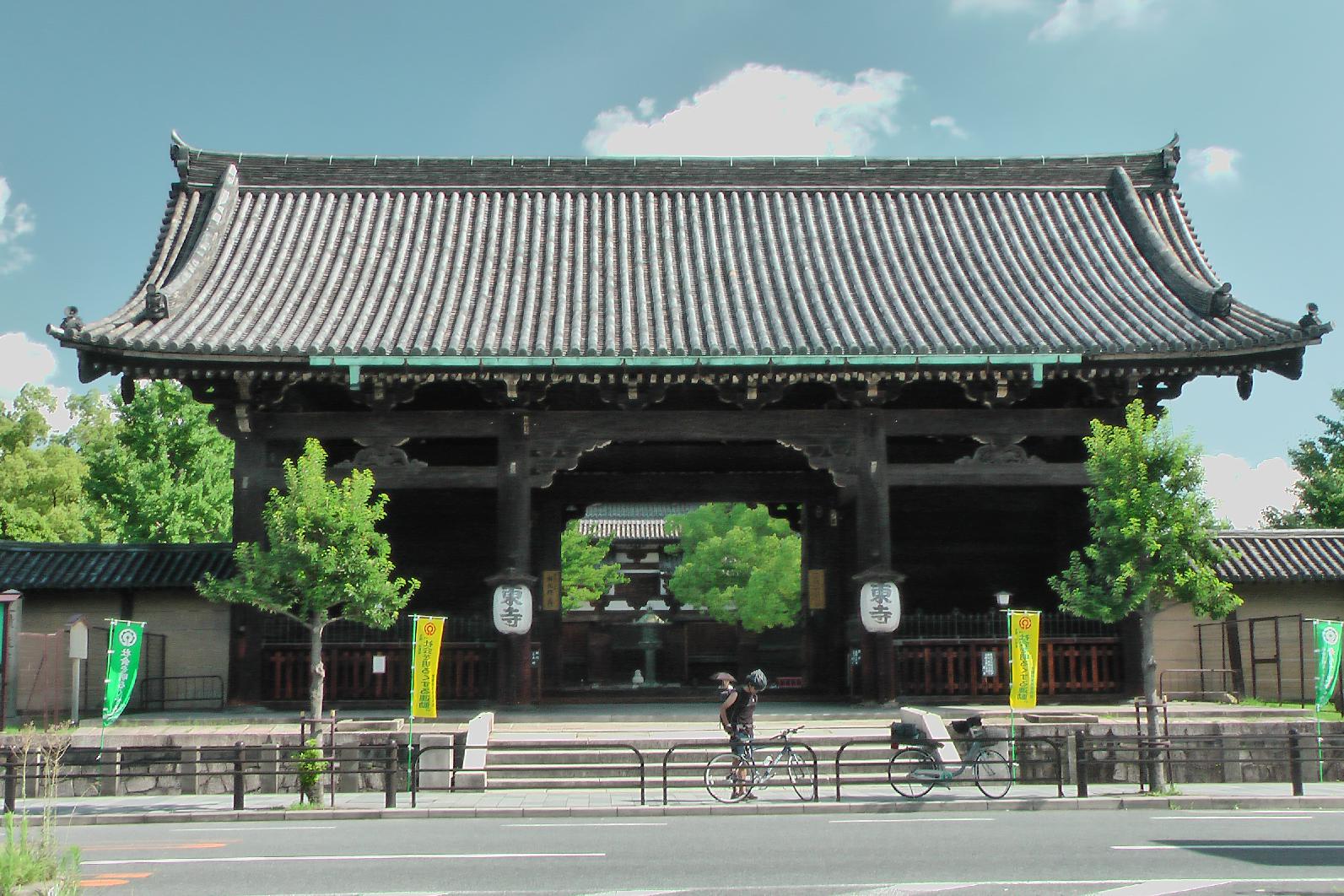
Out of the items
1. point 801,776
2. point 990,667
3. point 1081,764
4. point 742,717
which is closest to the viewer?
point 1081,764

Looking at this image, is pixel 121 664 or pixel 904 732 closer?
pixel 904 732

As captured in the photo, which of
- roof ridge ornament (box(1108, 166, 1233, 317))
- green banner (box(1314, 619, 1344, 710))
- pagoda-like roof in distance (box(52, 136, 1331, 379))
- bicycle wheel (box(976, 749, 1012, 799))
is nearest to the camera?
bicycle wheel (box(976, 749, 1012, 799))

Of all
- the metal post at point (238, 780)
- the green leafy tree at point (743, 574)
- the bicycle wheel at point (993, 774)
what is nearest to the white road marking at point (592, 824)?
the metal post at point (238, 780)

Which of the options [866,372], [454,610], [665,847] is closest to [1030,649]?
[866,372]

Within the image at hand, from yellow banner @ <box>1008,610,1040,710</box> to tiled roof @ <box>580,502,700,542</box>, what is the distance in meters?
30.3

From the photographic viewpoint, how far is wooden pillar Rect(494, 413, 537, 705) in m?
18.9

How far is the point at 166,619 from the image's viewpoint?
67.7 feet

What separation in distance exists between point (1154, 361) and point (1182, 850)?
378 inches

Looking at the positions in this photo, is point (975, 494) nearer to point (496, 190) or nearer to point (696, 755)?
point (696, 755)

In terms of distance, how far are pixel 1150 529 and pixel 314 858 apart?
11.3 meters

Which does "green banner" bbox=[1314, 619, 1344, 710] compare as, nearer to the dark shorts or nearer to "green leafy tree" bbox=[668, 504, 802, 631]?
the dark shorts

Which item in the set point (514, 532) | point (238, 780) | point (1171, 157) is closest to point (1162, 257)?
point (1171, 157)

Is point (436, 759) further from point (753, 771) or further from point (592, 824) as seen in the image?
point (753, 771)

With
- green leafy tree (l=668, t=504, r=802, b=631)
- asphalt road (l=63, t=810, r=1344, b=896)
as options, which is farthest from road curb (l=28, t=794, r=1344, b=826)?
green leafy tree (l=668, t=504, r=802, b=631)
